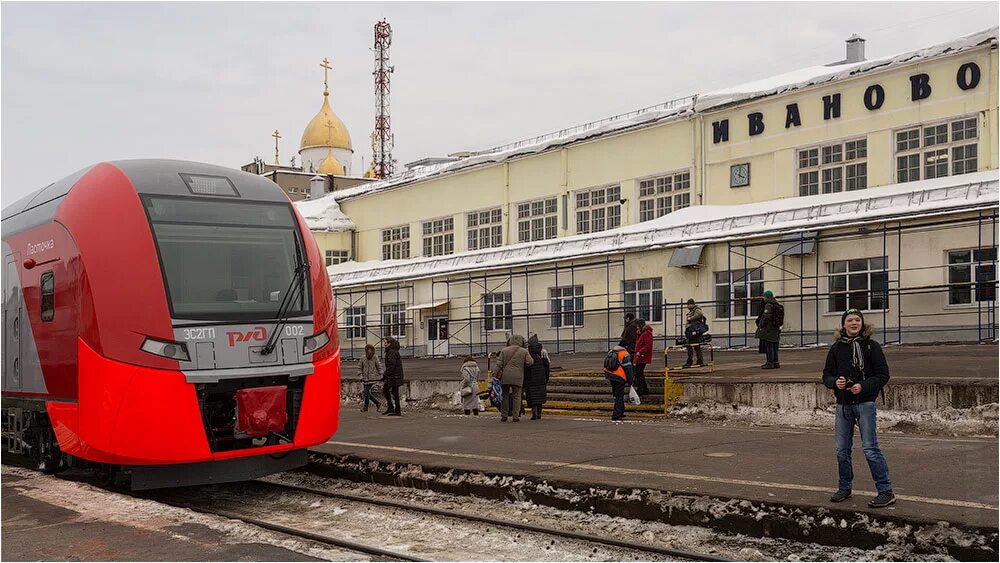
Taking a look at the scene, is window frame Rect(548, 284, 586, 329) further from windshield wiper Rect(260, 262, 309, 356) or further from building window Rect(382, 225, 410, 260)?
windshield wiper Rect(260, 262, 309, 356)

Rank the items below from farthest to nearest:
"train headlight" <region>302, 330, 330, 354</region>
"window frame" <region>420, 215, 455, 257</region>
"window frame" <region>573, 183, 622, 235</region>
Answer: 1. "window frame" <region>420, 215, 455, 257</region>
2. "window frame" <region>573, 183, 622, 235</region>
3. "train headlight" <region>302, 330, 330, 354</region>

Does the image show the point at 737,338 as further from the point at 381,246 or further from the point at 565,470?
the point at 381,246

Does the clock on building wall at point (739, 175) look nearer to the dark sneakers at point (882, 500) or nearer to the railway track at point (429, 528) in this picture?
the railway track at point (429, 528)

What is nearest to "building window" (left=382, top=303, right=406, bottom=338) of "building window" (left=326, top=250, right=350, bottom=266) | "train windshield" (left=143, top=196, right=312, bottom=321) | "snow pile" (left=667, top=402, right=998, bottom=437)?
"building window" (left=326, top=250, right=350, bottom=266)

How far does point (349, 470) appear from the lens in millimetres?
13656

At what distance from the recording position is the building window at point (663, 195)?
3541cm

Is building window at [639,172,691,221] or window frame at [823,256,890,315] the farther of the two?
building window at [639,172,691,221]

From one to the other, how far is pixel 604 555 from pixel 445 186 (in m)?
38.3

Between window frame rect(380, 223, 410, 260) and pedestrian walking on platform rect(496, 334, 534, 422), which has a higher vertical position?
window frame rect(380, 223, 410, 260)

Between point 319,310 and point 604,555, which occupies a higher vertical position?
point 319,310

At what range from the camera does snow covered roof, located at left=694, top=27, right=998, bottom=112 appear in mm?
27547

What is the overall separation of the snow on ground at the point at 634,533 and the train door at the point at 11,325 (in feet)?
15.1

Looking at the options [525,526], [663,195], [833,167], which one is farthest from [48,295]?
[663,195]

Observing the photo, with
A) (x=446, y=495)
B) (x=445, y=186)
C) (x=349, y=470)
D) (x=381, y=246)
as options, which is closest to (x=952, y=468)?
(x=446, y=495)
